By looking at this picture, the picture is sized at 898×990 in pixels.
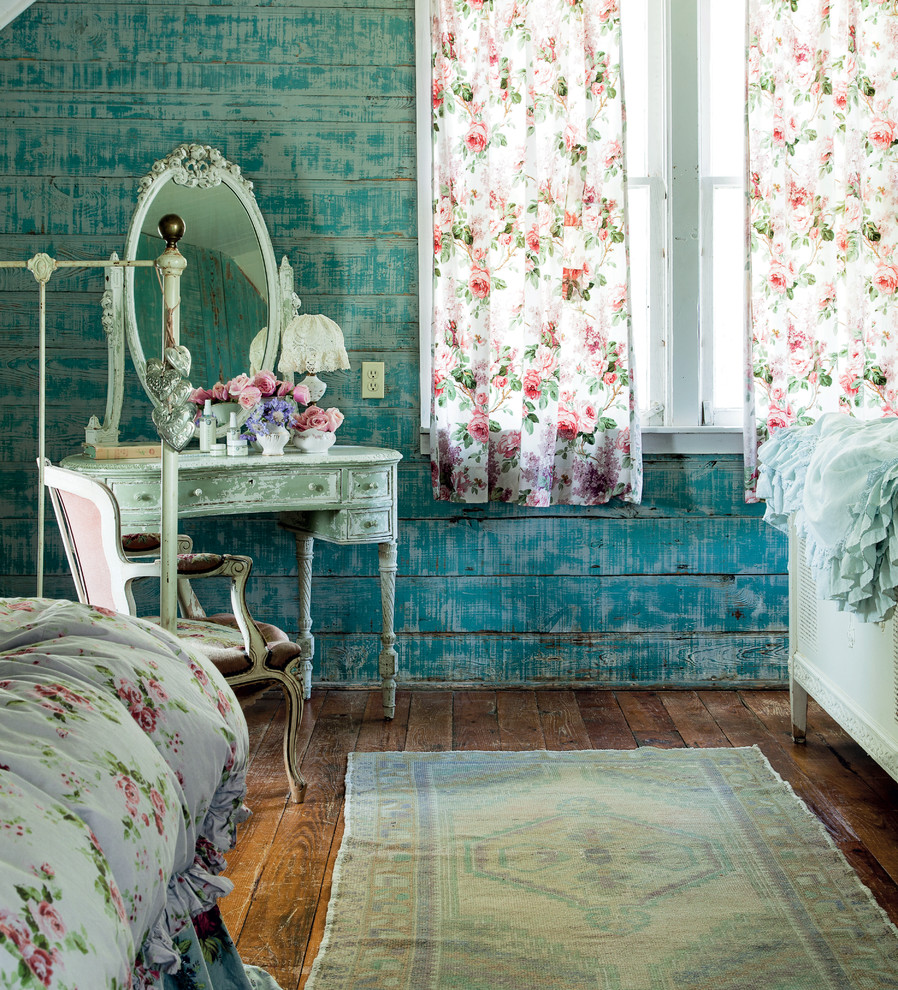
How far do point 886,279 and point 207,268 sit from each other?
2116 millimetres

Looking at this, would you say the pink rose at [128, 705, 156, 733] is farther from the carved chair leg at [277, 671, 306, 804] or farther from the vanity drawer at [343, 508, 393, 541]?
the vanity drawer at [343, 508, 393, 541]

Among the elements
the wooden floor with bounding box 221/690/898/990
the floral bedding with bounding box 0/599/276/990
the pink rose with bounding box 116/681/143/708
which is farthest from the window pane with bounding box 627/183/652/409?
the pink rose with bounding box 116/681/143/708

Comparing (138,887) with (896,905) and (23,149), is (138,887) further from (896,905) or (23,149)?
(23,149)

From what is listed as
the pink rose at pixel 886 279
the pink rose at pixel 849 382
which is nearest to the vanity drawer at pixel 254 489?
the pink rose at pixel 849 382

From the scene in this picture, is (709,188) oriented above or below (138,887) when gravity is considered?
above

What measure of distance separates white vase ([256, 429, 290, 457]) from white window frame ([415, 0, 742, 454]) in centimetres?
57

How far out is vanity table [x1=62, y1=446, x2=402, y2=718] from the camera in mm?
2537

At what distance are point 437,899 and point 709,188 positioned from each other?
2.40 m

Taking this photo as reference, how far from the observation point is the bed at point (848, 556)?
1.90 meters

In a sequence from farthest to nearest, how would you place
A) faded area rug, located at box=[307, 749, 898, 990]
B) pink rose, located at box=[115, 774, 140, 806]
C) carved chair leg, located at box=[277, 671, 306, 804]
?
carved chair leg, located at box=[277, 671, 306, 804]
faded area rug, located at box=[307, 749, 898, 990]
pink rose, located at box=[115, 774, 140, 806]

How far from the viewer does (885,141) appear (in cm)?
296

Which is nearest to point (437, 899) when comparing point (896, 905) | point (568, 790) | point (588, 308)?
point (568, 790)

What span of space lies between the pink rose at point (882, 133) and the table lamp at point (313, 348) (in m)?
1.76

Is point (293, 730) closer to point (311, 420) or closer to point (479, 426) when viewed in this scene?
point (311, 420)
